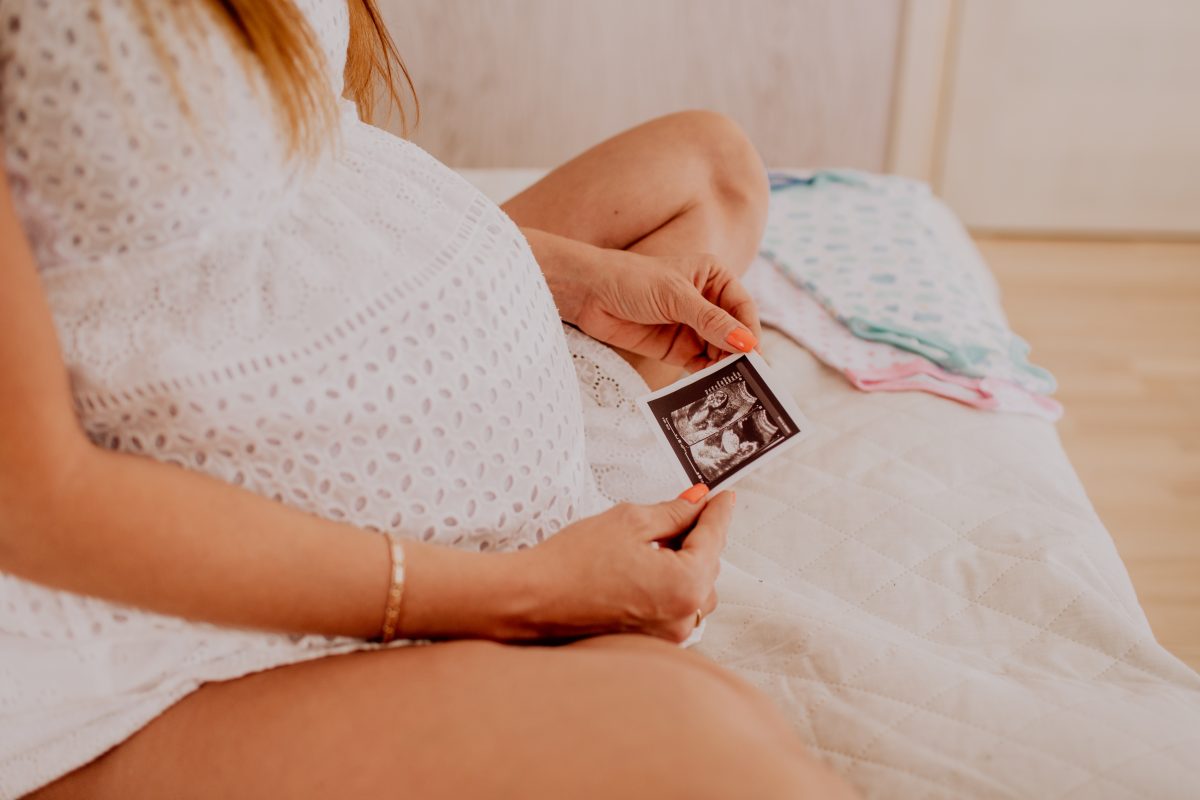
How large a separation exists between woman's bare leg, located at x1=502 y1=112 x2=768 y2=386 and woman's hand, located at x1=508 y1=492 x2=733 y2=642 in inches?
16.2

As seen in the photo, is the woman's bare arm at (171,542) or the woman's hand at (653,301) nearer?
the woman's bare arm at (171,542)

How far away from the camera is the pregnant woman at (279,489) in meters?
0.59

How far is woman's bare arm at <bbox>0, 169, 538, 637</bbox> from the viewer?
58 centimetres

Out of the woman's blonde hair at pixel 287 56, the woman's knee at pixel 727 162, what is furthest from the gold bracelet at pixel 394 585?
the woman's knee at pixel 727 162

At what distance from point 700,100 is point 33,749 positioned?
2.04 meters

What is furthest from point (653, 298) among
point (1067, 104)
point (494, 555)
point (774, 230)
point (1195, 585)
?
point (1067, 104)

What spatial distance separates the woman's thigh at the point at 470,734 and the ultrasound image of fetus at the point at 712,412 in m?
0.29

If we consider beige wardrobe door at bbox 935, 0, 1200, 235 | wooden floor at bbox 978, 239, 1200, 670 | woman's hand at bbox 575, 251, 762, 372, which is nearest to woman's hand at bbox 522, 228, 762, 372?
woman's hand at bbox 575, 251, 762, 372

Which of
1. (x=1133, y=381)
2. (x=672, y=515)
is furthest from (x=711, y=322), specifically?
(x=1133, y=381)

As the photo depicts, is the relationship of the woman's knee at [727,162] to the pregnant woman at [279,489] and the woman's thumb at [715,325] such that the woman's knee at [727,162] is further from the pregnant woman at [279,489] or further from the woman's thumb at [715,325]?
the pregnant woman at [279,489]

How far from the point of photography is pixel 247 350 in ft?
2.18

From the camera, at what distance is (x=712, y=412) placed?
0.98 meters

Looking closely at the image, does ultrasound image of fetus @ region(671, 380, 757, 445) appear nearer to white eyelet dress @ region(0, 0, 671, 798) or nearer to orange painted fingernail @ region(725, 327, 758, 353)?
orange painted fingernail @ region(725, 327, 758, 353)

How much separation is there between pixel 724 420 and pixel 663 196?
1.17 ft
